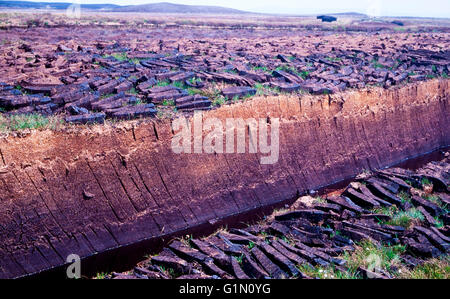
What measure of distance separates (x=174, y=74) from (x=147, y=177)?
354 cm

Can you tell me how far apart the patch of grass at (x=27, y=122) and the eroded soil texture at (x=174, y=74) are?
0.26 meters

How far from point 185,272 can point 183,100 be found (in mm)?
4047

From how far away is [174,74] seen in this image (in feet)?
32.5

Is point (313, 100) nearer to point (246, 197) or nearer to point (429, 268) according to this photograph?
point (246, 197)

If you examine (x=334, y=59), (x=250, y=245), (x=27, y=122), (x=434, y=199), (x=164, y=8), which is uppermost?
(x=164, y=8)

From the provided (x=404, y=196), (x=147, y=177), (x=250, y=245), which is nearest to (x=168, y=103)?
(x=147, y=177)

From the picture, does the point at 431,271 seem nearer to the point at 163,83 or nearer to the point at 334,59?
the point at 163,83

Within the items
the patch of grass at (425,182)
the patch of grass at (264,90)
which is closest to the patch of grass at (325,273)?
the patch of grass at (425,182)

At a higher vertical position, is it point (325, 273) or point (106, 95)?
point (106, 95)

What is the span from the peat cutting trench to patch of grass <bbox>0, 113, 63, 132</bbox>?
0.70 ft

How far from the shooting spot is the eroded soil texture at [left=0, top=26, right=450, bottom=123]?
7763 mm

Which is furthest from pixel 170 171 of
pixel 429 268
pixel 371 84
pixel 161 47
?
pixel 161 47

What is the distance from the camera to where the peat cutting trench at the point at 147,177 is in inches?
242

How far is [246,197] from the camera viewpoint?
8.17m
